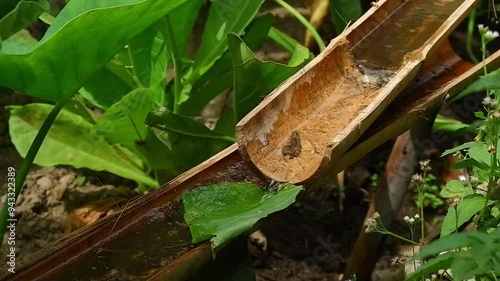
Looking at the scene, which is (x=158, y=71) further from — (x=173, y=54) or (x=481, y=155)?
(x=481, y=155)

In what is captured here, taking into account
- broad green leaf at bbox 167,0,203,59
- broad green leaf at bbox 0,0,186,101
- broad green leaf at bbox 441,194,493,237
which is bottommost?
broad green leaf at bbox 441,194,493,237

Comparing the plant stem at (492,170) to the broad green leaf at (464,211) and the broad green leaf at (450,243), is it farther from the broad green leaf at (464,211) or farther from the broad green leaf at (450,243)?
A: the broad green leaf at (450,243)

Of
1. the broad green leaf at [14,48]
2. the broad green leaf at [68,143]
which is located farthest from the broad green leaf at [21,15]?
the broad green leaf at [68,143]

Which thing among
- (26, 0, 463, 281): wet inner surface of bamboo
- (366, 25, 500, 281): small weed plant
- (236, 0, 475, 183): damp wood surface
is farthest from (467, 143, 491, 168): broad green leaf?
(26, 0, 463, 281): wet inner surface of bamboo

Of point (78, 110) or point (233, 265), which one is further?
point (78, 110)

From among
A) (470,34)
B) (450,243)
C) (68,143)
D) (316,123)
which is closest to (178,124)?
(316,123)

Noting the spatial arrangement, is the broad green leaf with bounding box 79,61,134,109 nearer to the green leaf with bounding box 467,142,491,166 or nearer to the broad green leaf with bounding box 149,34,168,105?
the broad green leaf with bounding box 149,34,168,105

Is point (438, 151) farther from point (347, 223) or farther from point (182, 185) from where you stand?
point (182, 185)
